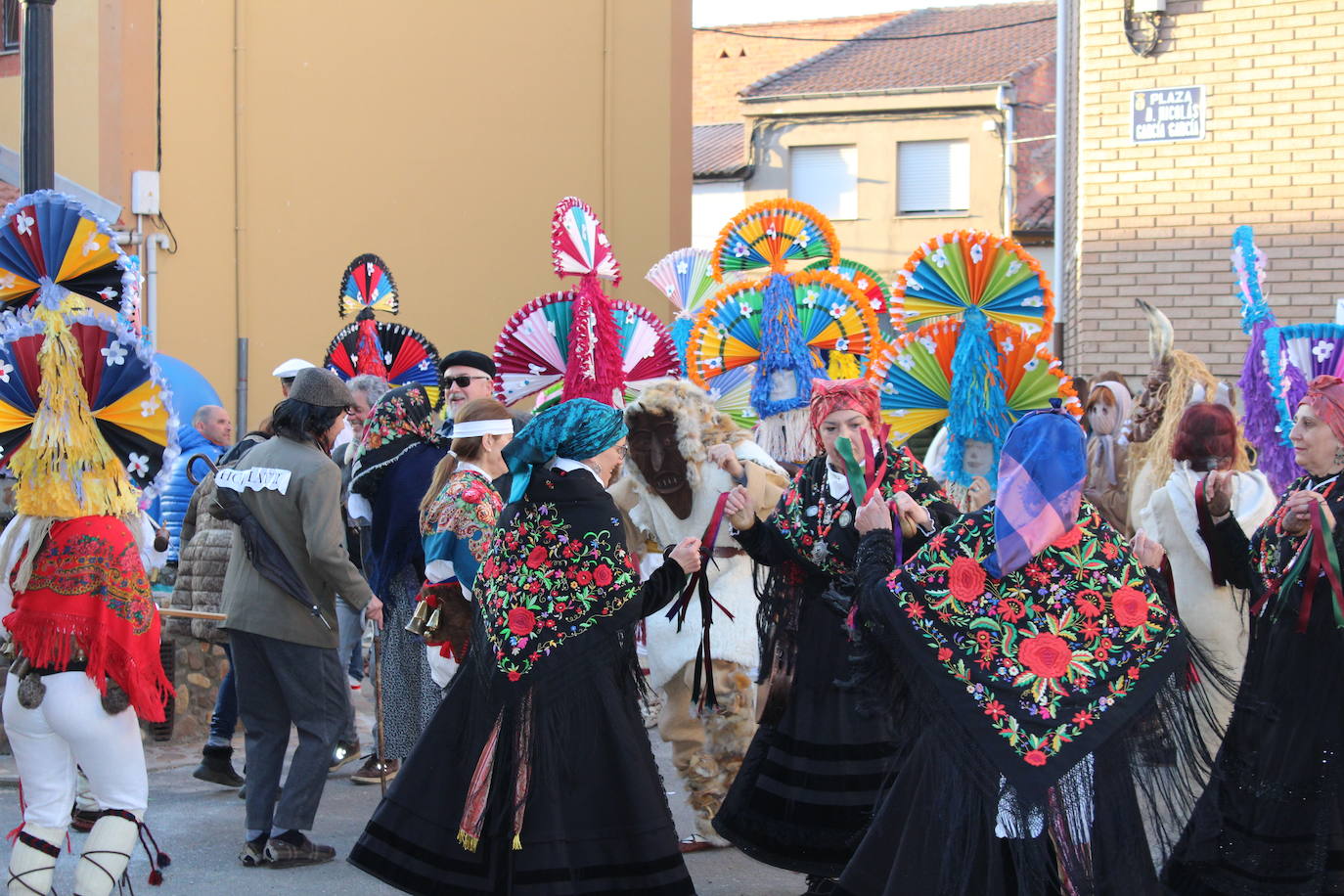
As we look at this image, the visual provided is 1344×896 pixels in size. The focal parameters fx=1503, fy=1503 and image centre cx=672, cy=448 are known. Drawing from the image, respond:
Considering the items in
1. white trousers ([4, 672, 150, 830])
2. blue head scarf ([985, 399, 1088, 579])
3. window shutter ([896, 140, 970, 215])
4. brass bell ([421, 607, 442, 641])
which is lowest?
white trousers ([4, 672, 150, 830])

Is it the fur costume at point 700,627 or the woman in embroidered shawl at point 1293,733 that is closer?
the woman in embroidered shawl at point 1293,733

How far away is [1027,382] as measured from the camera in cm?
599

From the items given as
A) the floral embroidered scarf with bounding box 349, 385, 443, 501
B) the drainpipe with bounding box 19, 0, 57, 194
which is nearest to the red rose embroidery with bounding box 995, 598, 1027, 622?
the floral embroidered scarf with bounding box 349, 385, 443, 501

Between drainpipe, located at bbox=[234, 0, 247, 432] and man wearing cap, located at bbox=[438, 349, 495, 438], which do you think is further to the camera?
drainpipe, located at bbox=[234, 0, 247, 432]

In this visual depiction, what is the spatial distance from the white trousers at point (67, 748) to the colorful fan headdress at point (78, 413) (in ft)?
1.86

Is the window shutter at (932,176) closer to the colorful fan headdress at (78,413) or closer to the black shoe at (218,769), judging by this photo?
the black shoe at (218,769)

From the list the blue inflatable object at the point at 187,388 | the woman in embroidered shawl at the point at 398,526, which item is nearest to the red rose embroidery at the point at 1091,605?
the woman in embroidered shawl at the point at 398,526

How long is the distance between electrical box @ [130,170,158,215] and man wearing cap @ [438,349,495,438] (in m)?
5.21

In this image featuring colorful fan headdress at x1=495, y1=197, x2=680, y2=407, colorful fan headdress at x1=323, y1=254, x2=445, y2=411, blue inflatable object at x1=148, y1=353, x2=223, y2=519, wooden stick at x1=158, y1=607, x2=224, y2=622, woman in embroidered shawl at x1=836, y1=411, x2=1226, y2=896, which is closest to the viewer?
woman in embroidered shawl at x1=836, y1=411, x2=1226, y2=896

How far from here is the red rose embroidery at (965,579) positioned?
4.02m

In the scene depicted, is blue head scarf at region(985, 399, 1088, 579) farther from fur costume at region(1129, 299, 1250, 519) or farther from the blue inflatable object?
the blue inflatable object

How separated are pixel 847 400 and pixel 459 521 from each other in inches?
63.6

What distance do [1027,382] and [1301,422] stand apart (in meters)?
1.34

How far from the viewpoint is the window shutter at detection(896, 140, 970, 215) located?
2909 centimetres
